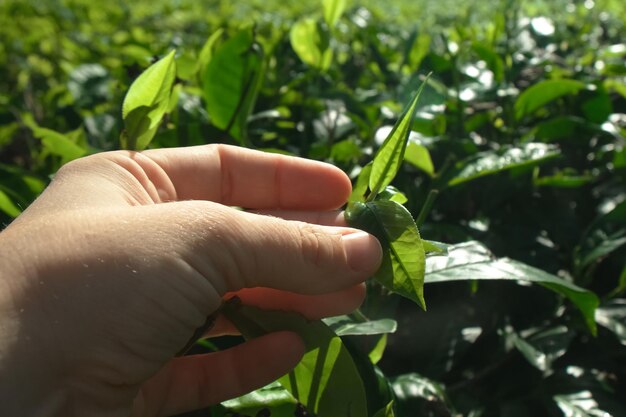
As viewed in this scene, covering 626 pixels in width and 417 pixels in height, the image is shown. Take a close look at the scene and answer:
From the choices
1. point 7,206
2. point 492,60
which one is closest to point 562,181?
point 492,60

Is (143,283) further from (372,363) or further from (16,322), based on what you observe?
(372,363)

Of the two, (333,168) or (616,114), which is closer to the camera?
(333,168)

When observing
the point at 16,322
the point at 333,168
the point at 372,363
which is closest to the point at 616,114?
the point at 333,168

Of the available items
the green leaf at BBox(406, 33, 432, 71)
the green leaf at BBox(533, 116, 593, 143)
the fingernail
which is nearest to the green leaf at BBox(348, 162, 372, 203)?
the fingernail

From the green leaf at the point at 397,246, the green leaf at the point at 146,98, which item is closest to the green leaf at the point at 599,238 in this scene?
the green leaf at the point at 397,246

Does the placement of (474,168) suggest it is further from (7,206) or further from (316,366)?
(7,206)

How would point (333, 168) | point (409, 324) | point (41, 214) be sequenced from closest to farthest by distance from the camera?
1. point (41, 214)
2. point (333, 168)
3. point (409, 324)
